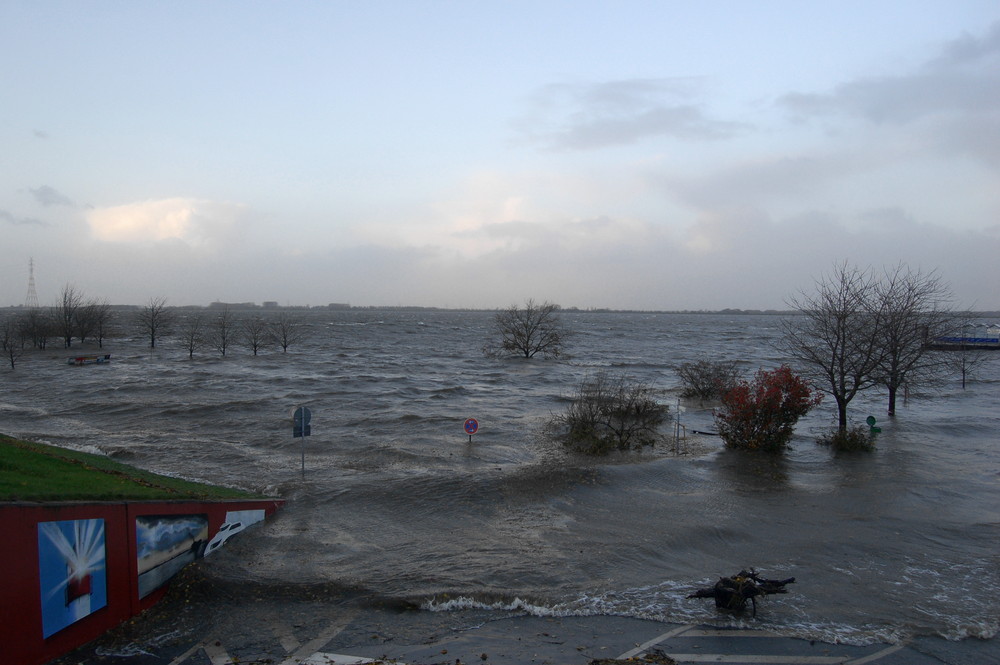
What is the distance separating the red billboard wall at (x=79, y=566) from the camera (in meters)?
7.00

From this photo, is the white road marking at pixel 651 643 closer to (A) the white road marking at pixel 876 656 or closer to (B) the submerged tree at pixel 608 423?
(A) the white road marking at pixel 876 656

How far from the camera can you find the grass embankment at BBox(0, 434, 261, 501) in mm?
8078

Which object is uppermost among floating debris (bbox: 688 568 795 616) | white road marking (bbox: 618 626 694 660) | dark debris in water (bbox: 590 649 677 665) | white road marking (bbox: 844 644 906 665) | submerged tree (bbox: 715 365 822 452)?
submerged tree (bbox: 715 365 822 452)

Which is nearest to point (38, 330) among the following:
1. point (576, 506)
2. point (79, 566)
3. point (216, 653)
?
point (576, 506)

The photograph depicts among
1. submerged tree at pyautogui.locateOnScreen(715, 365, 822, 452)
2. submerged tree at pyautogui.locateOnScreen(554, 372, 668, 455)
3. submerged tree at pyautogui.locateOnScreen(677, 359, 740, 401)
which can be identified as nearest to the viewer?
submerged tree at pyautogui.locateOnScreen(715, 365, 822, 452)

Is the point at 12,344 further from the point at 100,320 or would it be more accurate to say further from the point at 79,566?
the point at 79,566

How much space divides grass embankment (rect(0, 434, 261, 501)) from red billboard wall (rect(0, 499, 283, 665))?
12.8 inches

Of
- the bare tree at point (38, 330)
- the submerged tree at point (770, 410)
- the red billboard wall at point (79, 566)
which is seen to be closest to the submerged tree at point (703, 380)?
the submerged tree at point (770, 410)

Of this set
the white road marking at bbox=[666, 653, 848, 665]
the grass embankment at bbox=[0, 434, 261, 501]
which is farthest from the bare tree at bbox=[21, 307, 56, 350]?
the white road marking at bbox=[666, 653, 848, 665]

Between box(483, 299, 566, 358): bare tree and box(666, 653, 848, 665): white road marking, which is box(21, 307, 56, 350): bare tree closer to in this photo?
box(483, 299, 566, 358): bare tree

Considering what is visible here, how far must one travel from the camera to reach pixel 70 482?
30.3ft

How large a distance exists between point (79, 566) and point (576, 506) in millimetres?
9282

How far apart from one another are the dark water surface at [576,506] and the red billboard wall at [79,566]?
1159mm

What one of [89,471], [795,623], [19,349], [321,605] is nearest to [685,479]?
[795,623]
